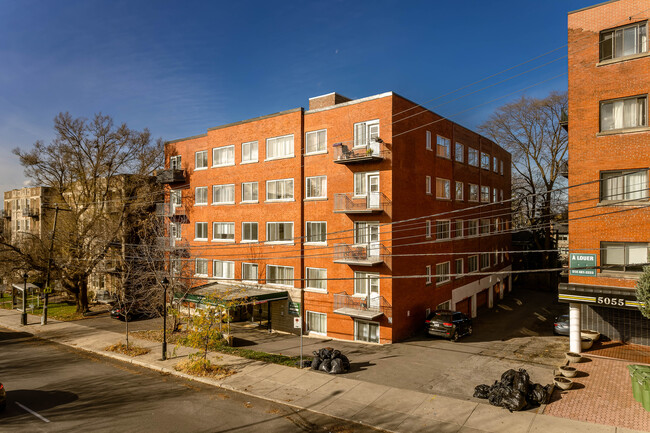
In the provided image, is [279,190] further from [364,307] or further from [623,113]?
[623,113]

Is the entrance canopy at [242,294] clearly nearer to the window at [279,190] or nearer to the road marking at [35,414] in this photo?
the window at [279,190]

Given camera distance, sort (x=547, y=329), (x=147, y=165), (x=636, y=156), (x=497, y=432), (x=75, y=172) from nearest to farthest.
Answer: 1. (x=497, y=432)
2. (x=636, y=156)
3. (x=547, y=329)
4. (x=75, y=172)
5. (x=147, y=165)

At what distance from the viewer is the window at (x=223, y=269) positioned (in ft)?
99.2

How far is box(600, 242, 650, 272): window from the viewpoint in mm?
16609

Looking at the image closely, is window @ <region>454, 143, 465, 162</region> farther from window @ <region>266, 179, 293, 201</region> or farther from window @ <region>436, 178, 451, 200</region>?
window @ <region>266, 179, 293, 201</region>

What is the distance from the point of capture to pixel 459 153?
3009cm

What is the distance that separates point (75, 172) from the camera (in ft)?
113

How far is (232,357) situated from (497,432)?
13.3 meters

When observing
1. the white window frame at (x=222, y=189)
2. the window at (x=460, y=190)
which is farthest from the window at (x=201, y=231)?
the window at (x=460, y=190)

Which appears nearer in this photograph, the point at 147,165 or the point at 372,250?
the point at 372,250

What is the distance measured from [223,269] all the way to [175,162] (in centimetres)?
1185

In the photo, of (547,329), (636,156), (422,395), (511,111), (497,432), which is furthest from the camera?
(511,111)

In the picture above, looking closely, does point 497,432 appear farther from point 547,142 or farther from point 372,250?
point 547,142

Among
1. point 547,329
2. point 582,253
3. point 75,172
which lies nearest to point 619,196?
point 582,253
